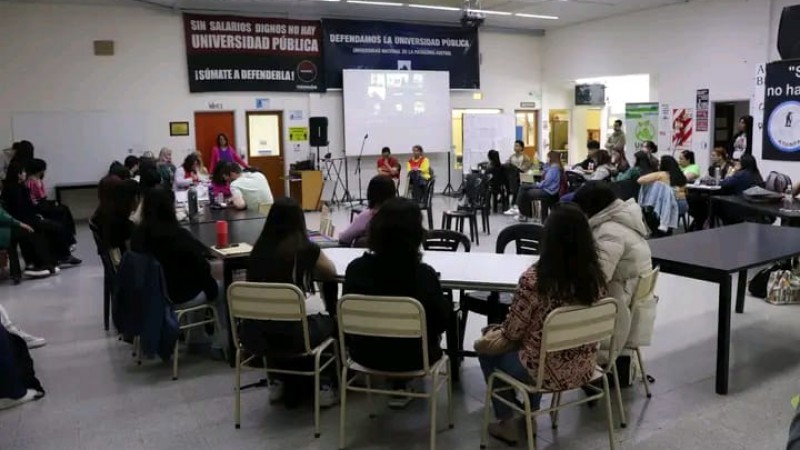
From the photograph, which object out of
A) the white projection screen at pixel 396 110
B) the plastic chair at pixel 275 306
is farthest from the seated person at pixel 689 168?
the plastic chair at pixel 275 306

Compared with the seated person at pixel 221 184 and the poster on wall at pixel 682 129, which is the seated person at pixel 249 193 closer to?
the seated person at pixel 221 184

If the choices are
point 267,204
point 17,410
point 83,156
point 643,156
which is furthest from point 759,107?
point 83,156

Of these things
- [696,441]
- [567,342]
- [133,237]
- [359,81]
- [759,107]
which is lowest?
[696,441]

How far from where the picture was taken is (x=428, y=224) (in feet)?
29.0

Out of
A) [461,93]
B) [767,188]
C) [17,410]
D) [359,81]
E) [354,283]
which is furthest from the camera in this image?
[461,93]

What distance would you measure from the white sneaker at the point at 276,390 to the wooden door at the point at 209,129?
8712 mm

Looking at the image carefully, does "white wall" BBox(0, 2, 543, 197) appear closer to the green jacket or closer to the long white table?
the green jacket

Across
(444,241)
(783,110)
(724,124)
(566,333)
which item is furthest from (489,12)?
(566,333)

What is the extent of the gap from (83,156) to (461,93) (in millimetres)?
7419

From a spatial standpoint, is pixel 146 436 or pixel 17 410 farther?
pixel 17 410

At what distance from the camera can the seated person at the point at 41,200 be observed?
23.7ft

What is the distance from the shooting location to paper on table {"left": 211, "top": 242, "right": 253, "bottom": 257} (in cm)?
392

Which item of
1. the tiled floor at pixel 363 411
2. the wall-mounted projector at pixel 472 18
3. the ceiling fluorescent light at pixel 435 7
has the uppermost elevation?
the ceiling fluorescent light at pixel 435 7

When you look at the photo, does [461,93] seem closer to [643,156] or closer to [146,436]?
[643,156]
